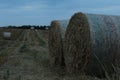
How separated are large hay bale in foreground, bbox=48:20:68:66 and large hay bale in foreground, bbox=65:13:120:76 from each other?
1765 mm

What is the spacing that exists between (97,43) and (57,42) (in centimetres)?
285

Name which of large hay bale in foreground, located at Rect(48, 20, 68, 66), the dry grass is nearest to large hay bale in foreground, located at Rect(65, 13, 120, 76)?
the dry grass

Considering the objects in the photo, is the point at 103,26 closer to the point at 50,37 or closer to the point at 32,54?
the point at 50,37

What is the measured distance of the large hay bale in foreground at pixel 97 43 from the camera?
8445 mm

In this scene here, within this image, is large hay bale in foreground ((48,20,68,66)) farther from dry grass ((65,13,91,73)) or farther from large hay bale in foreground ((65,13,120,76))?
large hay bale in foreground ((65,13,120,76))

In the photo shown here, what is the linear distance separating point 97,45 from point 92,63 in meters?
0.42

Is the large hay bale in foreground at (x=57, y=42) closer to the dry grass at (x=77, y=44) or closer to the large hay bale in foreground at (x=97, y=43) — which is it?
the dry grass at (x=77, y=44)

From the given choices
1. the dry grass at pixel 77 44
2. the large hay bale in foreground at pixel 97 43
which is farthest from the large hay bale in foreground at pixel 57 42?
the large hay bale in foreground at pixel 97 43

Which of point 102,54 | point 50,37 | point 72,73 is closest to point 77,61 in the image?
point 72,73

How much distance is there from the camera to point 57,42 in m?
11.1

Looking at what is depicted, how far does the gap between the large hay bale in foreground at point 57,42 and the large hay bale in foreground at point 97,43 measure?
1.76m

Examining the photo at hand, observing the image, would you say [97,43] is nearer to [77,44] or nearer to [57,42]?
[77,44]

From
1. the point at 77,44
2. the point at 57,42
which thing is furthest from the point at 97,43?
the point at 57,42

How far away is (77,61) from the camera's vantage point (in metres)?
9.21
